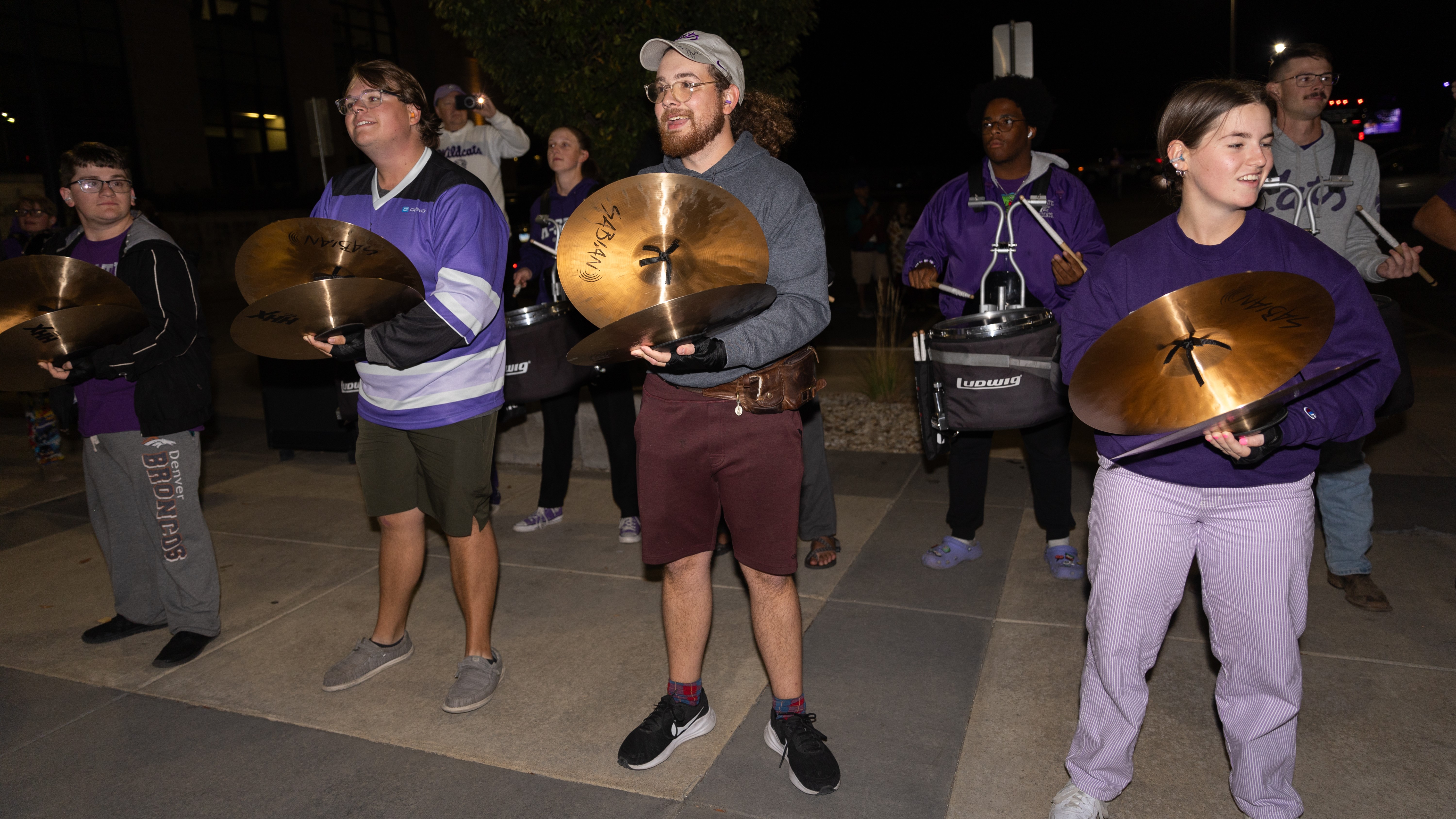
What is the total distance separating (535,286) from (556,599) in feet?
8.59

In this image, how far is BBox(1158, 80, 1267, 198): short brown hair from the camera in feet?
7.20

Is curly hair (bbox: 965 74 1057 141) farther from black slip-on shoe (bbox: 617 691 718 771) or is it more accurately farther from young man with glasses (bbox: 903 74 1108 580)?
black slip-on shoe (bbox: 617 691 718 771)

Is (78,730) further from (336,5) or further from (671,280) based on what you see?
(336,5)

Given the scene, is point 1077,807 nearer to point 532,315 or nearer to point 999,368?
point 999,368

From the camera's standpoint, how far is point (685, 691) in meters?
3.09

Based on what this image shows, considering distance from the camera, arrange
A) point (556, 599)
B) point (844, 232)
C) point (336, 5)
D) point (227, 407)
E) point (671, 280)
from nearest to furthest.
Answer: point (671, 280) < point (556, 599) < point (227, 407) < point (844, 232) < point (336, 5)

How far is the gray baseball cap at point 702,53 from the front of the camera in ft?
8.52

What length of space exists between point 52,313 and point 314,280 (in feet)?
3.59

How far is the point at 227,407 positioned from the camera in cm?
898

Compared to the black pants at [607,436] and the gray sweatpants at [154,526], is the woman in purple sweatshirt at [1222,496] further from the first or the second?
the gray sweatpants at [154,526]

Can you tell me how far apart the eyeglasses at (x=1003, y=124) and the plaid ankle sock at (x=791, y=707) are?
251cm

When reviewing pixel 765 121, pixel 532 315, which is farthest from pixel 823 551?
pixel 765 121

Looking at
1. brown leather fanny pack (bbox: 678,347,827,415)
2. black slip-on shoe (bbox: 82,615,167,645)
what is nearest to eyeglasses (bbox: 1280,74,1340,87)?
brown leather fanny pack (bbox: 678,347,827,415)

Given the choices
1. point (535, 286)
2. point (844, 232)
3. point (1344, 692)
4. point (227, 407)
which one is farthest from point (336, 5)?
point (1344, 692)
